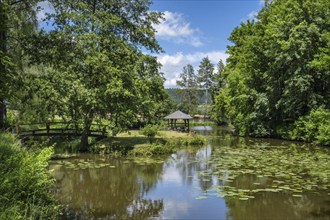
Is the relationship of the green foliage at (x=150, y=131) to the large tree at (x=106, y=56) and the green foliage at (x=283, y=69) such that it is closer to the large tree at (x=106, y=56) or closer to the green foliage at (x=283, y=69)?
the large tree at (x=106, y=56)

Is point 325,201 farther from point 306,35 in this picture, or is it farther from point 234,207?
point 306,35

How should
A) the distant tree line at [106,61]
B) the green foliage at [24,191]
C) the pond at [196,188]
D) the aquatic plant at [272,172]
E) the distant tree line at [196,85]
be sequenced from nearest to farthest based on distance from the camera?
the green foliage at [24,191] < the pond at [196,188] < the aquatic plant at [272,172] < the distant tree line at [106,61] < the distant tree line at [196,85]

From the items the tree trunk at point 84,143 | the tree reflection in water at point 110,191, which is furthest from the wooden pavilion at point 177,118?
the tree reflection in water at point 110,191

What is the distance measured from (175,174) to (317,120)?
16.5 metres

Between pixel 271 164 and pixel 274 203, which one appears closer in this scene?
pixel 274 203

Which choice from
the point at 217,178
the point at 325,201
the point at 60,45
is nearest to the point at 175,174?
the point at 217,178

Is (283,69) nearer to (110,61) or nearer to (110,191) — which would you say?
(110,61)

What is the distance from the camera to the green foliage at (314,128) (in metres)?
24.2

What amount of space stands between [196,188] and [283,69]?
21.6 metres

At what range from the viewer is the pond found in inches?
360

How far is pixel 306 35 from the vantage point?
26469mm

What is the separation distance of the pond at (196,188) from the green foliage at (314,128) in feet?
22.0

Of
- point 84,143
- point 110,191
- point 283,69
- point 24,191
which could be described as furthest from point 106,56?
point 283,69

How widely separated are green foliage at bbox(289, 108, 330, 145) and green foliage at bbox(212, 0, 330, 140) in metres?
0.97
